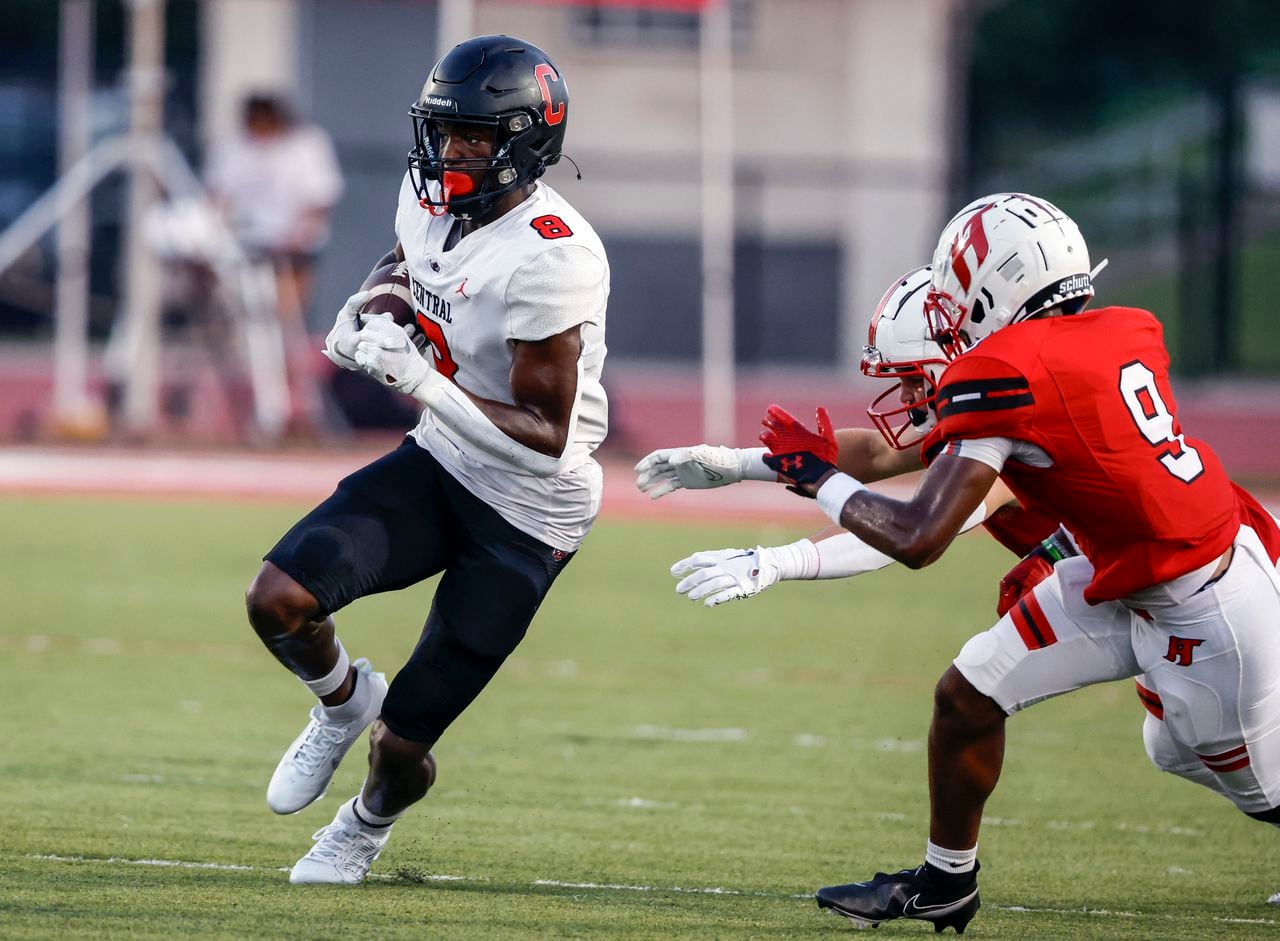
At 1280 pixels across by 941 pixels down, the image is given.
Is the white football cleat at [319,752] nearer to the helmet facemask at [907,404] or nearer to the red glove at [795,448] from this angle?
the red glove at [795,448]

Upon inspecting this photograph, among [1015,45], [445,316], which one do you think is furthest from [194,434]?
[1015,45]

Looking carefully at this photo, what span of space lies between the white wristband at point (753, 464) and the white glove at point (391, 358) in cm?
80

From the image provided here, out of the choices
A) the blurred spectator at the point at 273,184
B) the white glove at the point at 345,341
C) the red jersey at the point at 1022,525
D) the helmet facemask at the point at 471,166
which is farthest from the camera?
the blurred spectator at the point at 273,184

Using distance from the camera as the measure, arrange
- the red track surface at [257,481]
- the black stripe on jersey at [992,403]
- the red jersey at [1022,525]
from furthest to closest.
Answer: the red track surface at [257,481]
the red jersey at [1022,525]
the black stripe on jersey at [992,403]

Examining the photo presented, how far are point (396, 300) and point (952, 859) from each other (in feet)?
6.71

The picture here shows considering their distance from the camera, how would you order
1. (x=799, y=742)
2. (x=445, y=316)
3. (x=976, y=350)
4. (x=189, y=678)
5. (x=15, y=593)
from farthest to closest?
(x=15, y=593), (x=189, y=678), (x=799, y=742), (x=445, y=316), (x=976, y=350)

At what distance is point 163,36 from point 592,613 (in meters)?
22.7

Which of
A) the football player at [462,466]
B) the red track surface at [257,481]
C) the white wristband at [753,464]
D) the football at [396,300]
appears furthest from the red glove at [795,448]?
the red track surface at [257,481]

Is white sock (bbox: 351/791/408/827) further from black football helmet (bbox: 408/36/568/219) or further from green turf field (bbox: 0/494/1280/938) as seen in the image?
black football helmet (bbox: 408/36/568/219)

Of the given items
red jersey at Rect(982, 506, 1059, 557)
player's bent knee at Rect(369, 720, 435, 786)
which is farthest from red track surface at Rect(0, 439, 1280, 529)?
player's bent knee at Rect(369, 720, 435, 786)

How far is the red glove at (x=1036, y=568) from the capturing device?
5.27 metres

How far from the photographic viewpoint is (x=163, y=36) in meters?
30.4

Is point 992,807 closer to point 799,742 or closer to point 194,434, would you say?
point 799,742

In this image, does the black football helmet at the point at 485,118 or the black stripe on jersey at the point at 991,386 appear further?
the black football helmet at the point at 485,118
